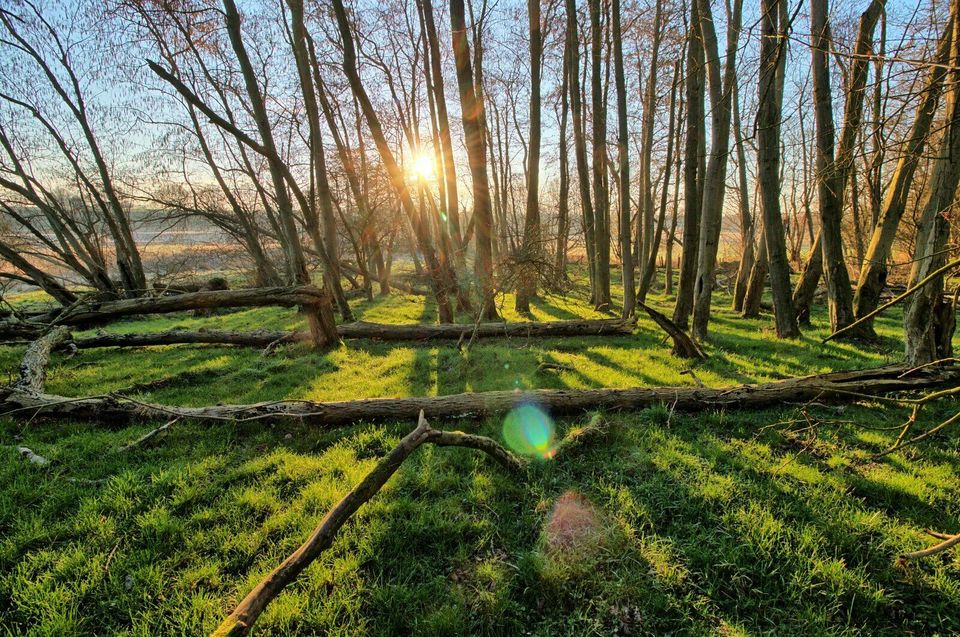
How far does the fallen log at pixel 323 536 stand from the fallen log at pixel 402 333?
5.24 metres

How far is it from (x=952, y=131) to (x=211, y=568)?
8347 mm

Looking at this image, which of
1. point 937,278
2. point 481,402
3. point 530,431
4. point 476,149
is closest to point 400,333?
point 476,149

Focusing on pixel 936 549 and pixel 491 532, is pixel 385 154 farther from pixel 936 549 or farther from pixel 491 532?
pixel 936 549

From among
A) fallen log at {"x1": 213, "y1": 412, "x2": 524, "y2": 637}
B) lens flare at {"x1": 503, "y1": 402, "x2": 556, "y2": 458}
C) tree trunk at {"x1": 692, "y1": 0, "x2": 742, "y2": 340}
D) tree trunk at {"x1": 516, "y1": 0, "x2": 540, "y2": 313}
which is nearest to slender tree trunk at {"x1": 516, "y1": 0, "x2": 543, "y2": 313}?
tree trunk at {"x1": 516, "y1": 0, "x2": 540, "y2": 313}

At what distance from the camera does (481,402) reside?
4.43m

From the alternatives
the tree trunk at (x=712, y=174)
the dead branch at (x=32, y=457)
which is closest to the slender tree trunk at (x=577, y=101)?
the tree trunk at (x=712, y=174)

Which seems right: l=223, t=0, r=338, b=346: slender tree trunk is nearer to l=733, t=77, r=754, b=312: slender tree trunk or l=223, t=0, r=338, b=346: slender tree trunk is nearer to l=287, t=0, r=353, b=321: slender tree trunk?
l=287, t=0, r=353, b=321: slender tree trunk

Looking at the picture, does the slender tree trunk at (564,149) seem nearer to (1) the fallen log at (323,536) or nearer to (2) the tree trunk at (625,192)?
(2) the tree trunk at (625,192)

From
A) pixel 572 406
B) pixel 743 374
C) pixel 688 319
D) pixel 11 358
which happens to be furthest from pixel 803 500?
pixel 11 358

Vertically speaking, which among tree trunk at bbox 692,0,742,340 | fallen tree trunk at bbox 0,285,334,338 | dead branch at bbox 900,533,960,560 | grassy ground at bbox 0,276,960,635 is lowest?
grassy ground at bbox 0,276,960,635

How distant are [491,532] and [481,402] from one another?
5.71 feet

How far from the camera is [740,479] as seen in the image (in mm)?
3246

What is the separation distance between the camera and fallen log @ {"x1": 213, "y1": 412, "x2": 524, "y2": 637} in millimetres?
1787

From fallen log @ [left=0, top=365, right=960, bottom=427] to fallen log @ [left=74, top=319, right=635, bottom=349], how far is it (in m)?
3.65
